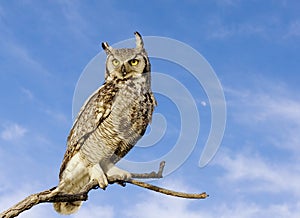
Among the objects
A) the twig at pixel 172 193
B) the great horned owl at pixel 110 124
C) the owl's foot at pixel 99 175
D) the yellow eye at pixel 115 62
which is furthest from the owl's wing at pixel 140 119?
the twig at pixel 172 193

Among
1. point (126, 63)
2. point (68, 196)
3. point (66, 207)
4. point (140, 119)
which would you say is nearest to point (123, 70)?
point (126, 63)

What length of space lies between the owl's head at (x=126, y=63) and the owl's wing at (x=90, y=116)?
0.15m

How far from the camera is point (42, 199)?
3789mm

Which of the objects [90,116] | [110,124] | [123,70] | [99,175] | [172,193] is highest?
[123,70]

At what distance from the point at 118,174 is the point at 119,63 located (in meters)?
1.15

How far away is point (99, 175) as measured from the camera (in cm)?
487

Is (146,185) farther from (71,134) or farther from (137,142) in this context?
(71,134)

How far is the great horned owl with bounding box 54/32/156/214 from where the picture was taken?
4938 mm

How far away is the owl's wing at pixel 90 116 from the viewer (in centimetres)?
497

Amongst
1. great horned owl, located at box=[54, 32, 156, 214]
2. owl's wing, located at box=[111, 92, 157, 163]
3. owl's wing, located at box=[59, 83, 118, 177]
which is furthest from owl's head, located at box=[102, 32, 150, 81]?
owl's wing, located at box=[111, 92, 157, 163]

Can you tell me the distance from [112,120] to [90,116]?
26 cm

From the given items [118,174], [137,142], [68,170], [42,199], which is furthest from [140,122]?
[42,199]

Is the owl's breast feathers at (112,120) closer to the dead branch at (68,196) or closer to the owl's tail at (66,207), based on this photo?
the owl's tail at (66,207)

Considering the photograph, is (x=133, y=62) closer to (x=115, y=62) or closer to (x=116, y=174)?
(x=115, y=62)
